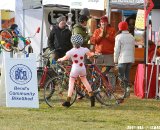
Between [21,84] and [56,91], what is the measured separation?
976 millimetres

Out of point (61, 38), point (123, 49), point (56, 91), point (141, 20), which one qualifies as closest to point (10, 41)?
point (61, 38)

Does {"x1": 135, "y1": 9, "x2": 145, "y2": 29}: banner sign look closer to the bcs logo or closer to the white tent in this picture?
the bcs logo

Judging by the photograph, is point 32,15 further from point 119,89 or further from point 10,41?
point 119,89

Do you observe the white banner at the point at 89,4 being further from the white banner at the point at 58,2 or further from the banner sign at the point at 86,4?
the white banner at the point at 58,2

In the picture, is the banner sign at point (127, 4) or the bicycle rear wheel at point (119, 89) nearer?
the bicycle rear wheel at point (119, 89)

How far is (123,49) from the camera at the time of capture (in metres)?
15.4

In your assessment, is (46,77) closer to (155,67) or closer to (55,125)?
(155,67)

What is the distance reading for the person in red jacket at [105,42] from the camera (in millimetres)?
15640

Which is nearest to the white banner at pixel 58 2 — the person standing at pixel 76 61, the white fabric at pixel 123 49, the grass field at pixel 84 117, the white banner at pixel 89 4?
the white banner at pixel 89 4

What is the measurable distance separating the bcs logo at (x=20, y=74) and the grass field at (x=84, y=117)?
57 cm

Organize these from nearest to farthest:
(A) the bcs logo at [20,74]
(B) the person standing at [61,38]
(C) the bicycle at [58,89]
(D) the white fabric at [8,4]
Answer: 1. (A) the bcs logo at [20,74]
2. (C) the bicycle at [58,89]
3. (B) the person standing at [61,38]
4. (D) the white fabric at [8,4]

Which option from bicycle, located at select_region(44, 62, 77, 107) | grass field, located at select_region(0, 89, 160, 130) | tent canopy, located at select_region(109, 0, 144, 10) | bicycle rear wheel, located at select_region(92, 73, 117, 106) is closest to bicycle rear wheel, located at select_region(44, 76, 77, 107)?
bicycle, located at select_region(44, 62, 77, 107)

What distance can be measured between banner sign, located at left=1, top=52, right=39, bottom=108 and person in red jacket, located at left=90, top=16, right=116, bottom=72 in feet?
9.99

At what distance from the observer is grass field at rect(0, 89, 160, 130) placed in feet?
35.0
